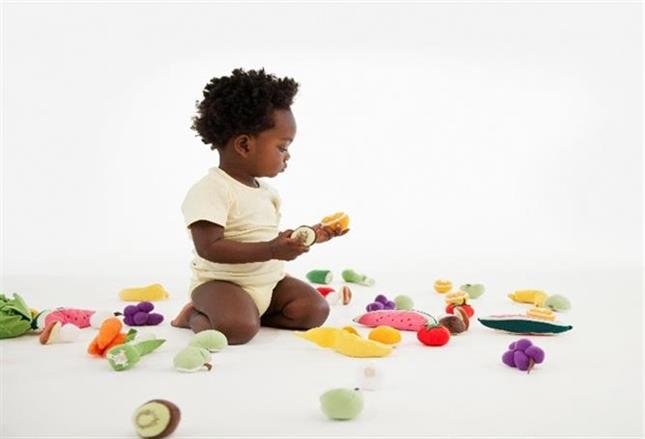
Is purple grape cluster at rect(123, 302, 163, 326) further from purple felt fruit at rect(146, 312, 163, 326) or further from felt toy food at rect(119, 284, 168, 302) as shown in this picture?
felt toy food at rect(119, 284, 168, 302)

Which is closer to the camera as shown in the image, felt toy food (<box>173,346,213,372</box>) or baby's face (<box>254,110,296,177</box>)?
felt toy food (<box>173,346,213,372</box>)

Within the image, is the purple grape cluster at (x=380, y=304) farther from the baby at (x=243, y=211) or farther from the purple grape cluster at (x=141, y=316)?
the purple grape cluster at (x=141, y=316)

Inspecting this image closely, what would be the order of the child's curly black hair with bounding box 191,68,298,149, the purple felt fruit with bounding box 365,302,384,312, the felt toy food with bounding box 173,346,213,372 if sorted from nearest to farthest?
the felt toy food with bounding box 173,346,213,372, the child's curly black hair with bounding box 191,68,298,149, the purple felt fruit with bounding box 365,302,384,312

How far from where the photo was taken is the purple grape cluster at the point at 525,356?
1.79 meters

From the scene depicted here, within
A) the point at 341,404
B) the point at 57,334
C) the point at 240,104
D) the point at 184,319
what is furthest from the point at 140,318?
the point at 341,404

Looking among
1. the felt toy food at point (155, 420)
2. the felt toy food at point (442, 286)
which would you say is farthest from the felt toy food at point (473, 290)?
the felt toy food at point (155, 420)

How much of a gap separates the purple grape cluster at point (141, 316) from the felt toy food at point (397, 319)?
1.89 feet

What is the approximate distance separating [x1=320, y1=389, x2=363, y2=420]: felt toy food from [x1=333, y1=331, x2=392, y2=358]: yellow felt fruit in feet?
1.47

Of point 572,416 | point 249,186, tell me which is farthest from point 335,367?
point 249,186

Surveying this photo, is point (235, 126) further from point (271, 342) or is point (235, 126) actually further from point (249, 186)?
point (271, 342)

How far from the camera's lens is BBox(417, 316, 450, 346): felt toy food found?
6.70ft

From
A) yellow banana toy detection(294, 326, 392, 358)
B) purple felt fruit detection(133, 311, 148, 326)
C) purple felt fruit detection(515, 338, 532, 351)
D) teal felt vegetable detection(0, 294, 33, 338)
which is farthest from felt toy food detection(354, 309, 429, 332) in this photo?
teal felt vegetable detection(0, 294, 33, 338)

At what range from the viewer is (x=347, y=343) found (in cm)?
194

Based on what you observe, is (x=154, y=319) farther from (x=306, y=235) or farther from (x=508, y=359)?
(x=508, y=359)
